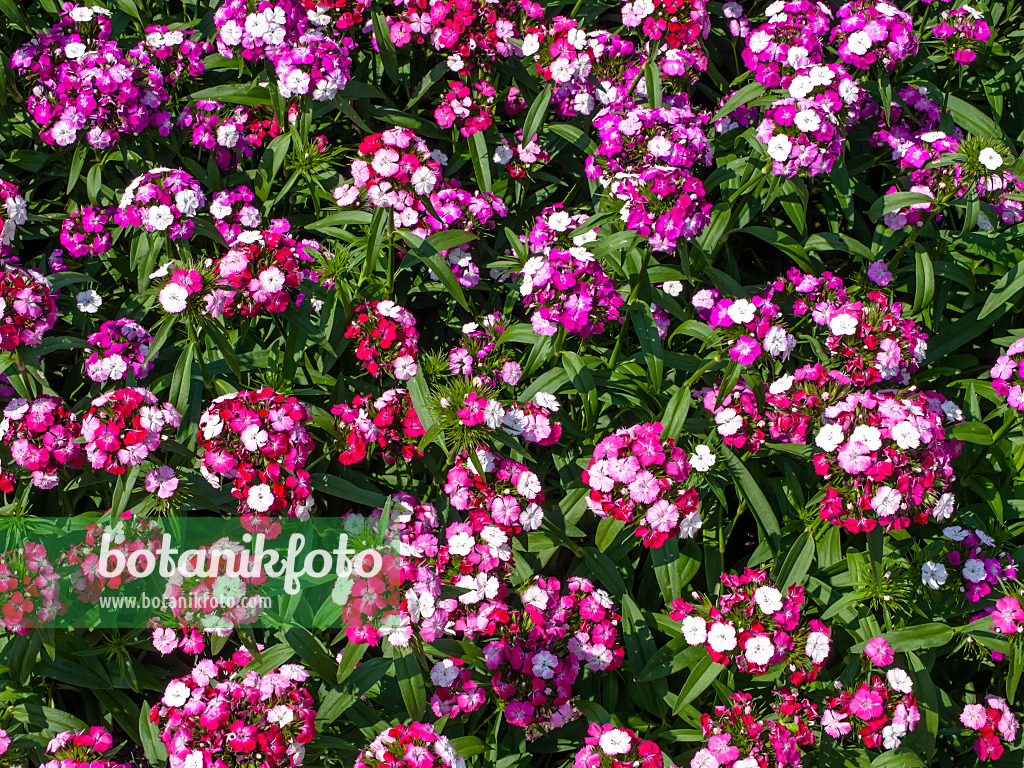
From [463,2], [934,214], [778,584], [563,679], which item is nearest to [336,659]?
[563,679]

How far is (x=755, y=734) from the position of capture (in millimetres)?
3592

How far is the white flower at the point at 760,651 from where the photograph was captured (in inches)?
142

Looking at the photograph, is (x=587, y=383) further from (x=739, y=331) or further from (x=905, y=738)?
(x=905, y=738)

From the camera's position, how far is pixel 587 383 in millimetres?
4148

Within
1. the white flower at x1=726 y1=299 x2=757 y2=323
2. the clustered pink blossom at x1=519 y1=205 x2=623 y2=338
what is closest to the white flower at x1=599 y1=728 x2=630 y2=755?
the clustered pink blossom at x1=519 y1=205 x2=623 y2=338

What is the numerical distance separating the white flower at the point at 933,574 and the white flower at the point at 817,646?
2.15ft

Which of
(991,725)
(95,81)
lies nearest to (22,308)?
(95,81)

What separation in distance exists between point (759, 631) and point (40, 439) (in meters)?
3.37

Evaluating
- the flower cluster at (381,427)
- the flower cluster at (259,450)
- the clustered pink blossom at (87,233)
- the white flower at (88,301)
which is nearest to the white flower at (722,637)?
the flower cluster at (381,427)

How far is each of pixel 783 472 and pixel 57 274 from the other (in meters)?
4.04

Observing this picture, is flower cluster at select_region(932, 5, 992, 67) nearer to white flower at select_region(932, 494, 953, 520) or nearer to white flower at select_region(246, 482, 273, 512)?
white flower at select_region(932, 494, 953, 520)

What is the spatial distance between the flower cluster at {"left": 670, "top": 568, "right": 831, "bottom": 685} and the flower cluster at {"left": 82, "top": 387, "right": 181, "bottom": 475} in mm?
2498

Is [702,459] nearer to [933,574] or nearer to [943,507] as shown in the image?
[943,507]

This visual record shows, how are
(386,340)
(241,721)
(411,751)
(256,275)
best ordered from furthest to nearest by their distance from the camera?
(386,340) < (256,275) < (241,721) < (411,751)
